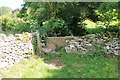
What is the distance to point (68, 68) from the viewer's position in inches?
248

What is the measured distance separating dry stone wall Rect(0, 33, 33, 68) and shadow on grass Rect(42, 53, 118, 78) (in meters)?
0.64

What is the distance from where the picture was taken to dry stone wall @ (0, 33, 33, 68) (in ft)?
21.0

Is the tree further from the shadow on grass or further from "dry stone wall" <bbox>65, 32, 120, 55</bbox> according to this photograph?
the shadow on grass

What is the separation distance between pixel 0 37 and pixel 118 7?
3996 mm

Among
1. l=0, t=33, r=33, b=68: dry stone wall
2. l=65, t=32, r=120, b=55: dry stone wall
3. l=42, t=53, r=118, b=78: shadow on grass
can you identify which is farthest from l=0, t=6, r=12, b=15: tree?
l=42, t=53, r=118, b=78: shadow on grass

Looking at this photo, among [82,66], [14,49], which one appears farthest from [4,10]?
[82,66]

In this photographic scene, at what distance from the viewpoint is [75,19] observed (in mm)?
9734

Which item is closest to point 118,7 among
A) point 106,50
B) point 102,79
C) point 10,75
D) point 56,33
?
point 106,50

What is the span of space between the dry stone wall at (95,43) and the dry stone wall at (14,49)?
54.2 inches

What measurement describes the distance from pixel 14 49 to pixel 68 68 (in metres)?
1.70

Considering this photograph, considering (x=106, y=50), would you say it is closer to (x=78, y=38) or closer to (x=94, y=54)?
(x=94, y=54)

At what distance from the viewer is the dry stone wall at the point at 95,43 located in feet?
26.1

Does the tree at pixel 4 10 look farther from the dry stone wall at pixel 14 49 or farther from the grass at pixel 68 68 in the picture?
the grass at pixel 68 68

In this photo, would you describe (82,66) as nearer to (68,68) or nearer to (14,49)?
(68,68)
